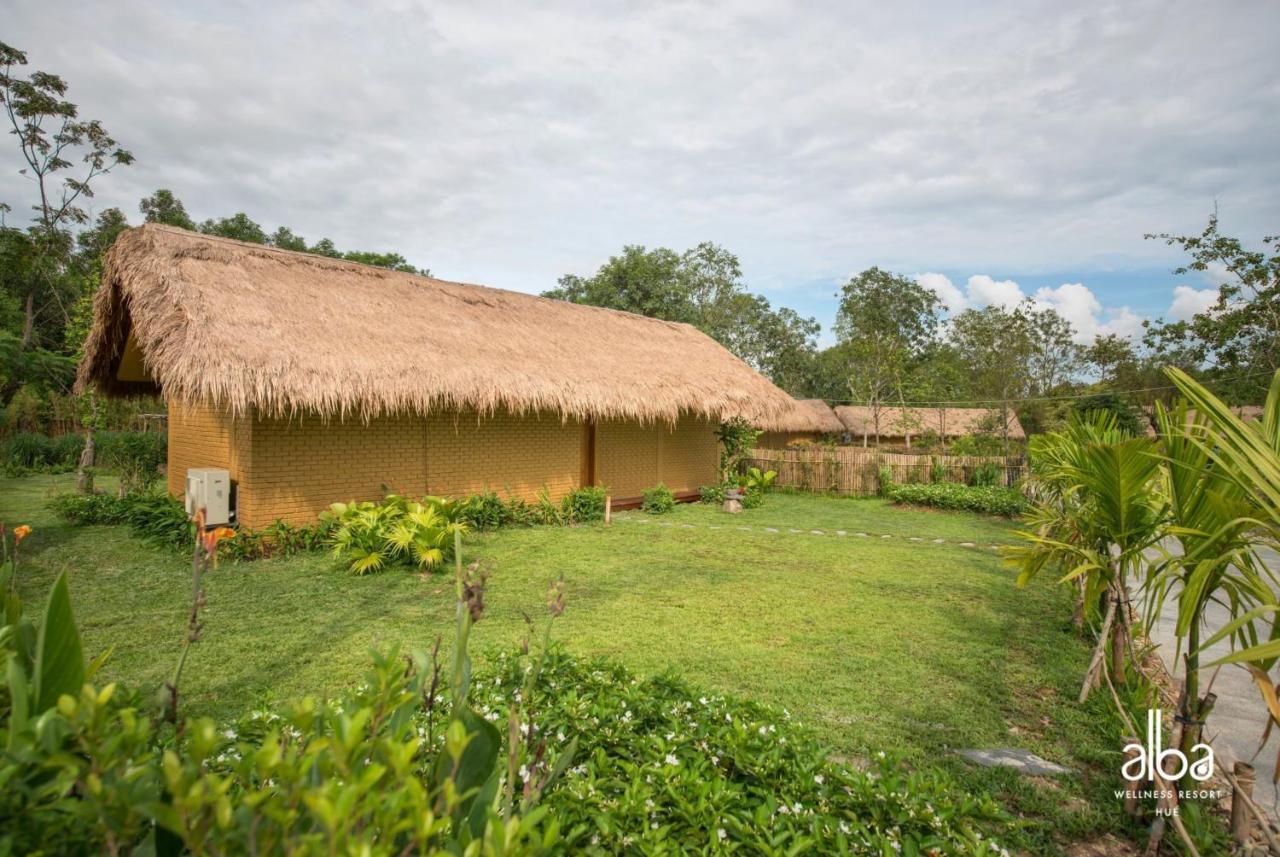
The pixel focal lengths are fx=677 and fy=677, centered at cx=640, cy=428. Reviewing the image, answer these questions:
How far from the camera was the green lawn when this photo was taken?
151 inches

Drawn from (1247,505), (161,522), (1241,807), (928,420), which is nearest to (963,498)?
(1241,807)

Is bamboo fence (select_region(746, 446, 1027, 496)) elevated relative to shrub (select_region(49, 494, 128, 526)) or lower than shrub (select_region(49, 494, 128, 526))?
elevated

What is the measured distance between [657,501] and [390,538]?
625 cm

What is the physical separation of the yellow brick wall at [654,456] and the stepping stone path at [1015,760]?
31.2 ft

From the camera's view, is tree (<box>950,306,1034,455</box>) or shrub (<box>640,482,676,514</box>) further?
tree (<box>950,306,1034,455</box>)

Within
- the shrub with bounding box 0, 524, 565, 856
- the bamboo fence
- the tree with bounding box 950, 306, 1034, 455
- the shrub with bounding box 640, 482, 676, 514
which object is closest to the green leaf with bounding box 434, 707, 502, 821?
the shrub with bounding box 0, 524, 565, 856

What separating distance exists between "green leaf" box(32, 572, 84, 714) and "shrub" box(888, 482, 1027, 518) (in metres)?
14.0

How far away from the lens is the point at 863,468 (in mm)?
16344

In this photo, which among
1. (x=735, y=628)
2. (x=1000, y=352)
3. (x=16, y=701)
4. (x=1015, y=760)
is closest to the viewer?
(x=16, y=701)

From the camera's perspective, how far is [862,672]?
472cm

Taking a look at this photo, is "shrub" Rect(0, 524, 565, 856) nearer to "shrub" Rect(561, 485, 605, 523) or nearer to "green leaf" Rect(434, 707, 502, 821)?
"green leaf" Rect(434, 707, 502, 821)

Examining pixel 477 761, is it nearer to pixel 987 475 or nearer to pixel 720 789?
pixel 720 789

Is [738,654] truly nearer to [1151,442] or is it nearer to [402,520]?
[1151,442]

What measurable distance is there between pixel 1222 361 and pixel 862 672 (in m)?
20.9
